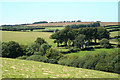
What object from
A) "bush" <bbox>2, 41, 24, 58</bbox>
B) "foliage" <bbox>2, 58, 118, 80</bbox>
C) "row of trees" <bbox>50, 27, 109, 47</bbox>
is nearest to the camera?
"foliage" <bbox>2, 58, 118, 80</bbox>

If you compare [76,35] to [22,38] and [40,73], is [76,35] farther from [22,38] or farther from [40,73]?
[40,73]

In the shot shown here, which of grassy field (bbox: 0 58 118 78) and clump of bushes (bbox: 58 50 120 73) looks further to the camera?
clump of bushes (bbox: 58 50 120 73)

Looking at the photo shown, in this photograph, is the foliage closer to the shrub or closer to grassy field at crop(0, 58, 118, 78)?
grassy field at crop(0, 58, 118, 78)

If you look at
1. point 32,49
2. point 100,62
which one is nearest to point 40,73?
point 100,62

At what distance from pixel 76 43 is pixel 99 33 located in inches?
1200

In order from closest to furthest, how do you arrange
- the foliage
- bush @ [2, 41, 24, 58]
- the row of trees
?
1. the foliage
2. bush @ [2, 41, 24, 58]
3. the row of trees

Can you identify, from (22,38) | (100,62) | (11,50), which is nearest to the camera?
(100,62)

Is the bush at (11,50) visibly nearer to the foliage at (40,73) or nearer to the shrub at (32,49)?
the shrub at (32,49)

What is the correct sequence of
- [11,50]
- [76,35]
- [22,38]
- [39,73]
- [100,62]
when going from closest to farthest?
[39,73]
[100,62]
[11,50]
[76,35]
[22,38]

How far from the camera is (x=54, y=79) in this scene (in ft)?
51.8

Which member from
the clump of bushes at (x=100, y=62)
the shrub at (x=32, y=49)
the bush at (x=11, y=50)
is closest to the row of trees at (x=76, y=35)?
the shrub at (x=32, y=49)

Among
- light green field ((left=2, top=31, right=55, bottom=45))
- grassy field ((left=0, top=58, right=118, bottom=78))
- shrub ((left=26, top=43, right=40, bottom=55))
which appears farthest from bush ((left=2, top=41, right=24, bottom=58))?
grassy field ((left=0, top=58, right=118, bottom=78))

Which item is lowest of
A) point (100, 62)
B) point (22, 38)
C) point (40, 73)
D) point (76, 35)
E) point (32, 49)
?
point (100, 62)

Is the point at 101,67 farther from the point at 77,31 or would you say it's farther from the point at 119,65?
the point at 77,31
